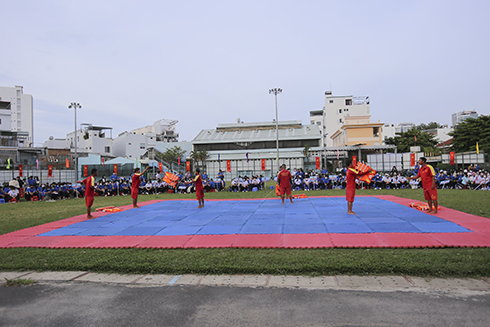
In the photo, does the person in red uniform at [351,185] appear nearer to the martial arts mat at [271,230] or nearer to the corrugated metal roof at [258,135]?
the martial arts mat at [271,230]

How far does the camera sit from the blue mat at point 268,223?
823cm

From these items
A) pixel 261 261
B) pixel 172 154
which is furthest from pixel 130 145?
pixel 261 261

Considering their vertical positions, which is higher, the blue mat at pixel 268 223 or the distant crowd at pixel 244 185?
the distant crowd at pixel 244 185

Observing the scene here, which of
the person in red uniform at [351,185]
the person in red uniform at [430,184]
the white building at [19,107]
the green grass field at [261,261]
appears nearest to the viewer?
the green grass field at [261,261]

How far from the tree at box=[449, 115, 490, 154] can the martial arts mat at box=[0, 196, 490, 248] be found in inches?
1394

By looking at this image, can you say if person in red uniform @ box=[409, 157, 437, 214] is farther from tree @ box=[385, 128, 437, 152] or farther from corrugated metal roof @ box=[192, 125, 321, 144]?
tree @ box=[385, 128, 437, 152]

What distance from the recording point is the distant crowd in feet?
65.1

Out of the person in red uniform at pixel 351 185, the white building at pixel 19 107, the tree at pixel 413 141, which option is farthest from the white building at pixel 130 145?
the person in red uniform at pixel 351 185

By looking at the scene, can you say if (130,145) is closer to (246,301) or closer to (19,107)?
(19,107)

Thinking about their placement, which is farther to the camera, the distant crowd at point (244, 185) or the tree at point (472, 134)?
the tree at point (472, 134)

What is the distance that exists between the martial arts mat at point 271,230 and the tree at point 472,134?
35.4 meters

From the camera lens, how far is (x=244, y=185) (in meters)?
24.7

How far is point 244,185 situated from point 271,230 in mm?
16267

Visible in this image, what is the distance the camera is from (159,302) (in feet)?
13.8
